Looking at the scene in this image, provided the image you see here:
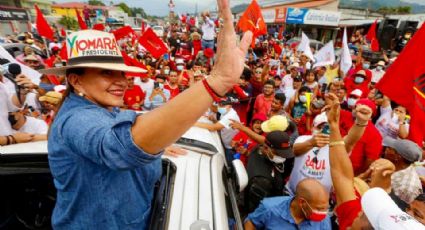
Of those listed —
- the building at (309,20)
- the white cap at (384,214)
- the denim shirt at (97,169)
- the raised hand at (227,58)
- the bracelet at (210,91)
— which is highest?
the raised hand at (227,58)

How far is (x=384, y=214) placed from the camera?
1134mm

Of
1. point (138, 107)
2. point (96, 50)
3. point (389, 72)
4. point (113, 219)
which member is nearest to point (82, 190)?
A: point (113, 219)

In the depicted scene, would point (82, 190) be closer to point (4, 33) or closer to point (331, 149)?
point (331, 149)

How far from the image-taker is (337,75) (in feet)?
24.8

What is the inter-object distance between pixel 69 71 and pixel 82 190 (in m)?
0.52

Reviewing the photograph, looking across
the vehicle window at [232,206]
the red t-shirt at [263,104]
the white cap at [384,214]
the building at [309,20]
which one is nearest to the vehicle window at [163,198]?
the vehicle window at [232,206]

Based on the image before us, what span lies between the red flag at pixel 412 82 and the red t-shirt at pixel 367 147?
155cm

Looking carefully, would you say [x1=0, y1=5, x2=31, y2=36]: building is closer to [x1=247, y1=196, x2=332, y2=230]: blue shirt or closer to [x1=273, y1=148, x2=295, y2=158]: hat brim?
[x1=273, y1=148, x2=295, y2=158]: hat brim

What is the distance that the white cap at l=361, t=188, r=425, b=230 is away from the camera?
1.05 metres

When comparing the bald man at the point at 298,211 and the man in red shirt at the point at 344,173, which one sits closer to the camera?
the man in red shirt at the point at 344,173

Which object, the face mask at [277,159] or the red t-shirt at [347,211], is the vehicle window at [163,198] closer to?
the red t-shirt at [347,211]

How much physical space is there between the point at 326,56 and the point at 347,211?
21.9 feet

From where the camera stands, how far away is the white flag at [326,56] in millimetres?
7371

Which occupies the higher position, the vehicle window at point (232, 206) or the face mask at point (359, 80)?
the vehicle window at point (232, 206)
